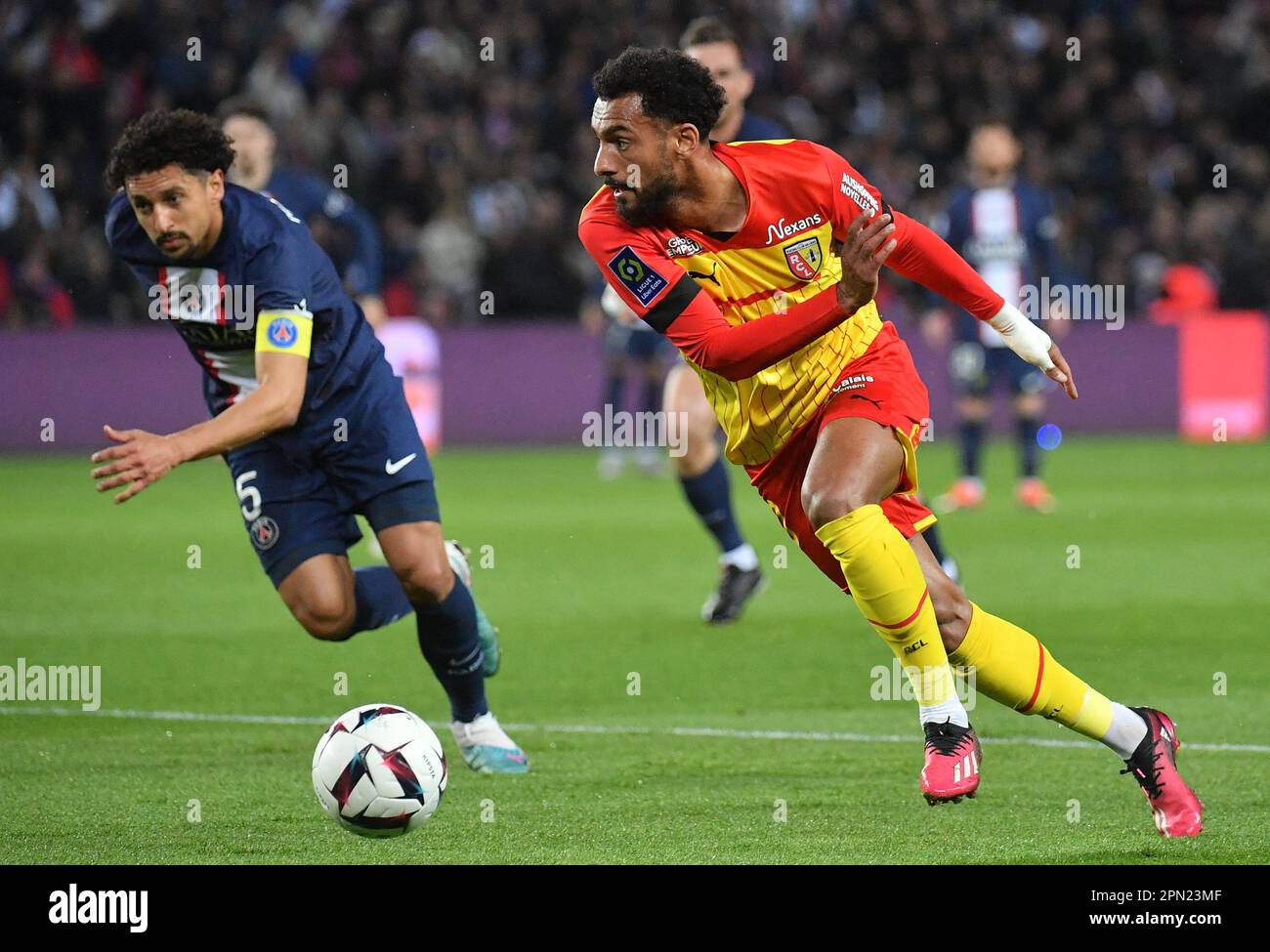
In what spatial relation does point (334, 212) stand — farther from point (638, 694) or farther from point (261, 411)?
point (261, 411)

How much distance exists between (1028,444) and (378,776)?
8.83 metres

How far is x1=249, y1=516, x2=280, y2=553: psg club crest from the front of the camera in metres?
5.79

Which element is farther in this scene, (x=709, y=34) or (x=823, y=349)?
(x=709, y=34)

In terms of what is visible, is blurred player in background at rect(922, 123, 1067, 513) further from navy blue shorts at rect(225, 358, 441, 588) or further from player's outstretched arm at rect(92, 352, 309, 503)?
player's outstretched arm at rect(92, 352, 309, 503)

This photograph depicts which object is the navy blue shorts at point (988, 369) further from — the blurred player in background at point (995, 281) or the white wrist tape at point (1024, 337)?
the white wrist tape at point (1024, 337)

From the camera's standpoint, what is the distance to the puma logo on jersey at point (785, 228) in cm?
502

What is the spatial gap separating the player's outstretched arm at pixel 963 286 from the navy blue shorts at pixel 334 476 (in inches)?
62.6

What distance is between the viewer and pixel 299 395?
5234 millimetres

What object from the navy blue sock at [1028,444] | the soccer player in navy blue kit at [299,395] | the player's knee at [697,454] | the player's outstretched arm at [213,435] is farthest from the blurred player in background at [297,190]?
the navy blue sock at [1028,444]

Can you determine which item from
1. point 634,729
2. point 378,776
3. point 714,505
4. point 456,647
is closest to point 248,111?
point 714,505

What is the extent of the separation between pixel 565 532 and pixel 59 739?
6.06 m

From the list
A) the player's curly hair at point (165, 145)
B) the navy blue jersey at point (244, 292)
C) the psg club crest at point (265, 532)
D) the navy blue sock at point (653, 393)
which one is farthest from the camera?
the navy blue sock at point (653, 393)

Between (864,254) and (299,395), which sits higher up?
(864,254)
